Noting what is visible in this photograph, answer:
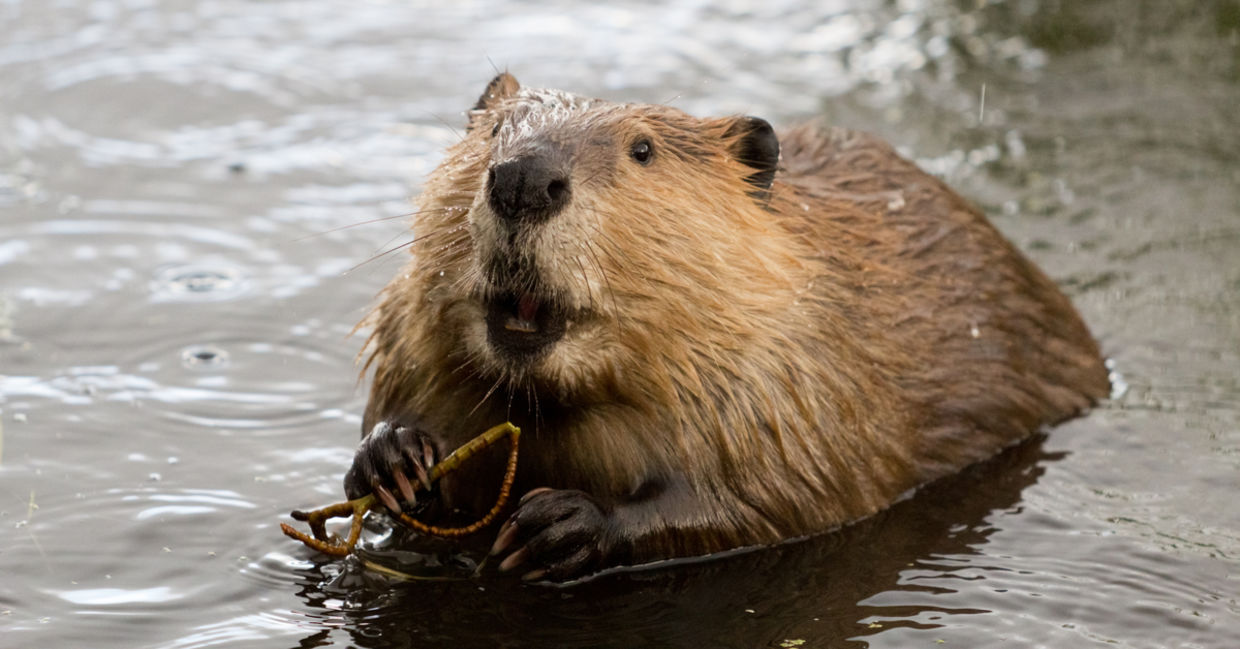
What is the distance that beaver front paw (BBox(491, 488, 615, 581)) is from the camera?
3885 millimetres

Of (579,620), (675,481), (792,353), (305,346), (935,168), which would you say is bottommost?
(579,620)

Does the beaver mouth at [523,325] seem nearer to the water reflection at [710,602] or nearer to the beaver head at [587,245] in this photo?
the beaver head at [587,245]

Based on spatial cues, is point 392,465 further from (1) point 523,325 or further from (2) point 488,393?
(1) point 523,325

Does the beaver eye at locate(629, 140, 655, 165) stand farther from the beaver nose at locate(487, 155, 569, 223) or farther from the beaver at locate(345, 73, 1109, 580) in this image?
the beaver nose at locate(487, 155, 569, 223)

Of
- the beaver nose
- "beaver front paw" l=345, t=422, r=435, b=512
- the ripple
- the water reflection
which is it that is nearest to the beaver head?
the beaver nose

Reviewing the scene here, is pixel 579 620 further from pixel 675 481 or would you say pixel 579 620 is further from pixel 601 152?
pixel 601 152

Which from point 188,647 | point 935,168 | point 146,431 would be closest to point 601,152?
point 188,647

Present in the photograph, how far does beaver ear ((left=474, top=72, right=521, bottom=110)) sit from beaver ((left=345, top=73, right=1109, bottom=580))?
11 mm

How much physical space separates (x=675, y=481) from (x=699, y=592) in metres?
0.28

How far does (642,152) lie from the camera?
392 centimetres

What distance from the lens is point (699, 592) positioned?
160 inches

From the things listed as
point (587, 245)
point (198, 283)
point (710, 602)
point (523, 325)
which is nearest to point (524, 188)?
point (587, 245)

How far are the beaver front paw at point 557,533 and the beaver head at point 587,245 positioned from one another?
0.83 ft

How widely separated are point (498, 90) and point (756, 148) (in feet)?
2.26
